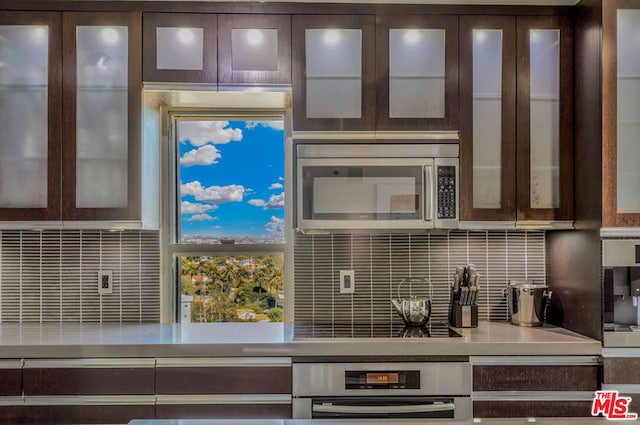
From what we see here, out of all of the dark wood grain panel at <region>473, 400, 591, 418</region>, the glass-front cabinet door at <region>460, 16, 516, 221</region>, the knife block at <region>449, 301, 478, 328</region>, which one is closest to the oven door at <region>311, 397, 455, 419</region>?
the dark wood grain panel at <region>473, 400, 591, 418</region>

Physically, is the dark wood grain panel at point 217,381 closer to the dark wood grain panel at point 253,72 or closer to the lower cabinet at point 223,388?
the lower cabinet at point 223,388

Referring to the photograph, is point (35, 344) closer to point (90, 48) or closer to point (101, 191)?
point (101, 191)

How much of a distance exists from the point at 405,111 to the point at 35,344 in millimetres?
1921

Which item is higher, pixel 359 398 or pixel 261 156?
pixel 261 156

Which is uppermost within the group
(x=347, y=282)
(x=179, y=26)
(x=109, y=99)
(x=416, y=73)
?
(x=179, y=26)

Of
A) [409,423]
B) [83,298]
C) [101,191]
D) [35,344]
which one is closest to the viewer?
[409,423]

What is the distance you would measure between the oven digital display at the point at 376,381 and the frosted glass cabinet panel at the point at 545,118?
1.03m

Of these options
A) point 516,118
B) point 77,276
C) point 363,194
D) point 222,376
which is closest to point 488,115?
point 516,118

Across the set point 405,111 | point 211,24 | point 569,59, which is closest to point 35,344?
point 211,24

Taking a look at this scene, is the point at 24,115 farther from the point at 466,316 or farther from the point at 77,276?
the point at 466,316

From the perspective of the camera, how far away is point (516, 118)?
2.44m

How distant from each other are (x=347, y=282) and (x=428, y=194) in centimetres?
70

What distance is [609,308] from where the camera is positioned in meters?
2.16

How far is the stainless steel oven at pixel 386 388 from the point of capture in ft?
6.97
